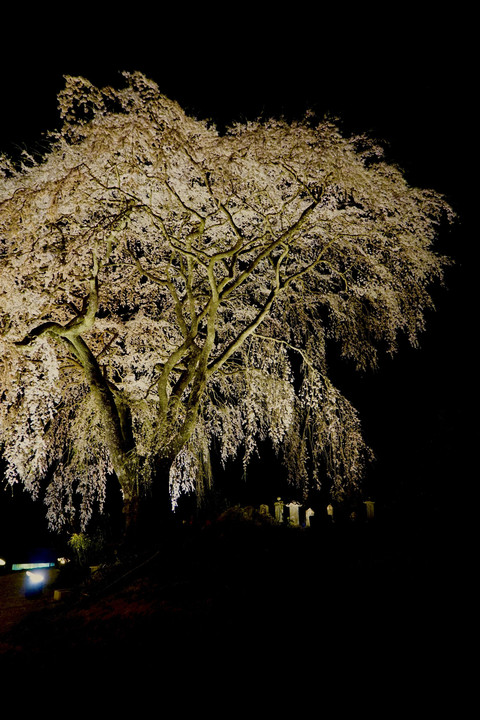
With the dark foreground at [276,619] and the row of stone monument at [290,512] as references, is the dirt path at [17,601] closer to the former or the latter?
the dark foreground at [276,619]

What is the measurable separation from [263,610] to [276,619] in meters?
0.19

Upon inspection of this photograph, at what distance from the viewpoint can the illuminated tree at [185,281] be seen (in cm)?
A: 597

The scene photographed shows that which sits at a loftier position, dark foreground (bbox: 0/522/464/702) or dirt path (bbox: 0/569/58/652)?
dark foreground (bbox: 0/522/464/702)

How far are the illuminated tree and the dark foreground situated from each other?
6.46 feet

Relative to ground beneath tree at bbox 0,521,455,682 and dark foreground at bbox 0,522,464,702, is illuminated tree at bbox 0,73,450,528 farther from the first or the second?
dark foreground at bbox 0,522,464,702

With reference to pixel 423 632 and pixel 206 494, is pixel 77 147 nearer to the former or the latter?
pixel 423 632

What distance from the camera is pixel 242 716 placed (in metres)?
2.71

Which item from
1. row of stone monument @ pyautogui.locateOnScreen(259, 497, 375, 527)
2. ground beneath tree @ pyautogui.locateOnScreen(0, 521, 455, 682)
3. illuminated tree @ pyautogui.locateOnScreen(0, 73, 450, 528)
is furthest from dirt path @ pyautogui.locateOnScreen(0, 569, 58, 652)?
row of stone monument @ pyautogui.locateOnScreen(259, 497, 375, 527)

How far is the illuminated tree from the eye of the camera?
19.6ft

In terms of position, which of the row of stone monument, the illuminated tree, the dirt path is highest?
the illuminated tree

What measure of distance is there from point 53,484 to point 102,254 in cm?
513

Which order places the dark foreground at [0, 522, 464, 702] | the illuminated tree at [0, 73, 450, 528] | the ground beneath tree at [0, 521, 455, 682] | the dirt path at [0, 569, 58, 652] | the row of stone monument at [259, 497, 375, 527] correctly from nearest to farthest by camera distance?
1. the dark foreground at [0, 522, 464, 702]
2. the ground beneath tree at [0, 521, 455, 682]
3. the illuminated tree at [0, 73, 450, 528]
4. the dirt path at [0, 569, 58, 652]
5. the row of stone monument at [259, 497, 375, 527]

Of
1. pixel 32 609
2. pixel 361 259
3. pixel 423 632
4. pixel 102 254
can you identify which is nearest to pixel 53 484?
pixel 32 609

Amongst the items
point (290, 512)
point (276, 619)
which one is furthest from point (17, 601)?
point (276, 619)
